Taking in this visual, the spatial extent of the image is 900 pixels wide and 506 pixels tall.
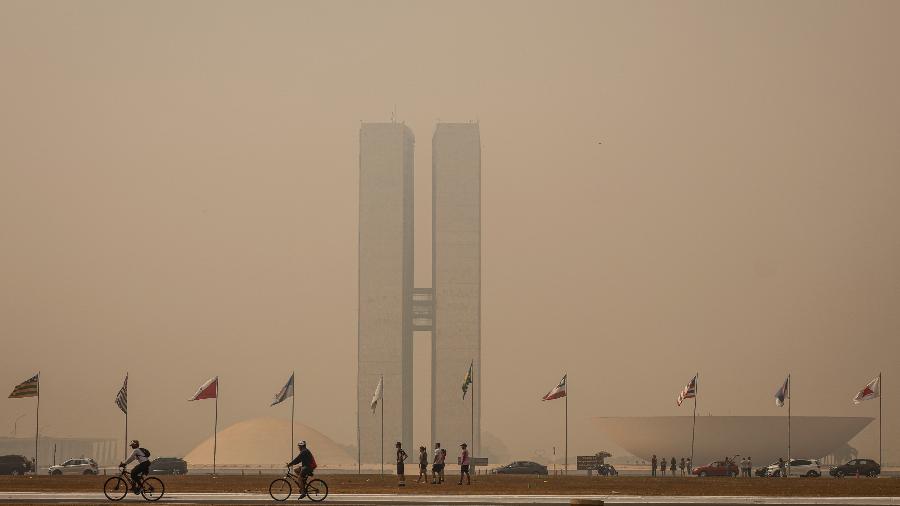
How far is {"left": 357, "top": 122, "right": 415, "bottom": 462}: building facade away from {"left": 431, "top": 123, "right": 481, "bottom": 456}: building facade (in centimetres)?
371

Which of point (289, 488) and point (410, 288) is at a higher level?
point (410, 288)

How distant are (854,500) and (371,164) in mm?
135830

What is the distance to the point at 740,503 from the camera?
39.8m

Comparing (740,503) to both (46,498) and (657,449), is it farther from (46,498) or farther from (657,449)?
(657,449)

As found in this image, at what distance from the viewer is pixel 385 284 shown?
173000 millimetres

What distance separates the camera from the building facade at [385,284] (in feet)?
559

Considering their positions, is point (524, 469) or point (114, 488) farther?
point (524, 469)

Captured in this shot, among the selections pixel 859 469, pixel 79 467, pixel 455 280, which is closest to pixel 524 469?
pixel 859 469

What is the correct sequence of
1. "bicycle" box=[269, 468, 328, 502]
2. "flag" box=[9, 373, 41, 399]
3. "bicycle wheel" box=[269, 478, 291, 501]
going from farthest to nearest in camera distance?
"flag" box=[9, 373, 41, 399] → "bicycle wheel" box=[269, 478, 291, 501] → "bicycle" box=[269, 468, 328, 502]

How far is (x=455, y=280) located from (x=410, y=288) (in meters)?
7.42

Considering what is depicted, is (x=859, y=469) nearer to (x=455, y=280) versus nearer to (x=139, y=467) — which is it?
(x=139, y=467)

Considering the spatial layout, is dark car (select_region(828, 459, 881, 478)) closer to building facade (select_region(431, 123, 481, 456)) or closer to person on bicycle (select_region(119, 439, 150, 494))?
person on bicycle (select_region(119, 439, 150, 494))

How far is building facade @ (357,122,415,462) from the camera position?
170250mm

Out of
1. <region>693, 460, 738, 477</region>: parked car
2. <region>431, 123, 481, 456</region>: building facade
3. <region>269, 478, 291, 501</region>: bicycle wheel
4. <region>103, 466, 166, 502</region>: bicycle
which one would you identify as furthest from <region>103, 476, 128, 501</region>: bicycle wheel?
<region>431, 123, 481, 456</region>: building facade
